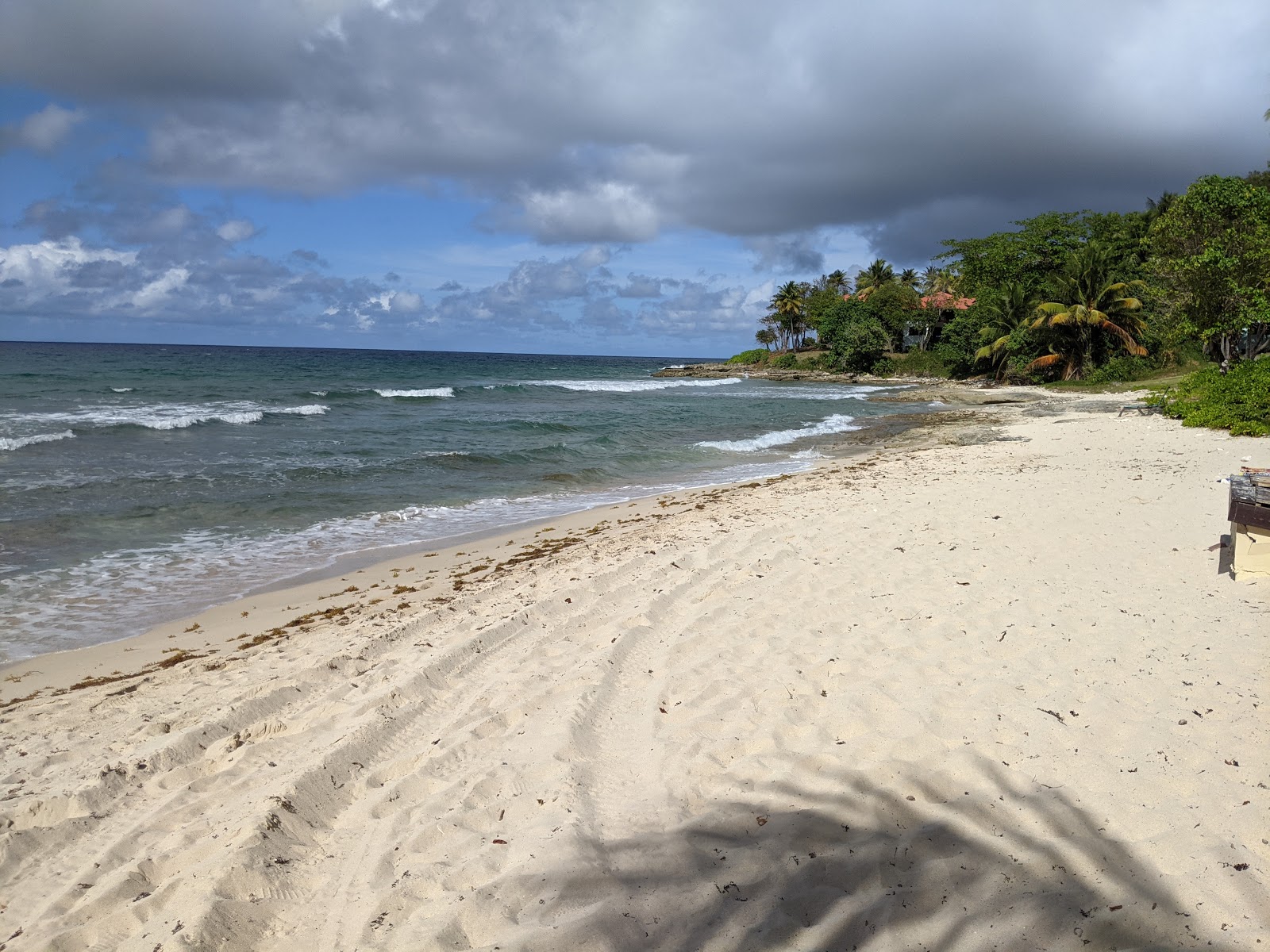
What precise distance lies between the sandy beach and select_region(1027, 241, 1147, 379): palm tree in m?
37.4

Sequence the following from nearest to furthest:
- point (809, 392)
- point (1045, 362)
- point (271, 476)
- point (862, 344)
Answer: point (271, 476) → point (1045, 362) → point (809, 392) → point (862, 344)

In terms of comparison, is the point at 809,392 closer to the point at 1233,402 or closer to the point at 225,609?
the point at 1233,402

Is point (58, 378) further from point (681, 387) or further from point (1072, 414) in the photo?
point (1072, 414)

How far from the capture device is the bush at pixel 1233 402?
13703mm

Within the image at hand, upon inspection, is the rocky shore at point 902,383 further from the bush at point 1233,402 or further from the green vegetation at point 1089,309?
the bush at point 1233,402

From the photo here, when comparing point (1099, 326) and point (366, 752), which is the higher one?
point (1099, 326)

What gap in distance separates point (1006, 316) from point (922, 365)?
11.5m

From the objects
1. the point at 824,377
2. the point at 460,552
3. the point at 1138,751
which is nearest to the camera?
the point at 1138,751

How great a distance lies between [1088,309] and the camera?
125 feet

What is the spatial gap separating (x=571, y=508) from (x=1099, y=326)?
1500 inches

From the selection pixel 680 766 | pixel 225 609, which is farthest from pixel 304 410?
pixel 680 766

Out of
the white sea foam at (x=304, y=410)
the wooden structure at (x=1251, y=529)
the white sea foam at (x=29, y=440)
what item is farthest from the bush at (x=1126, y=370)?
the white sea foam at (x=29, y=440)

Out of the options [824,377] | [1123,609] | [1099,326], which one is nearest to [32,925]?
[1123,609]

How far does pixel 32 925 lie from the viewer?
260 centimetres
